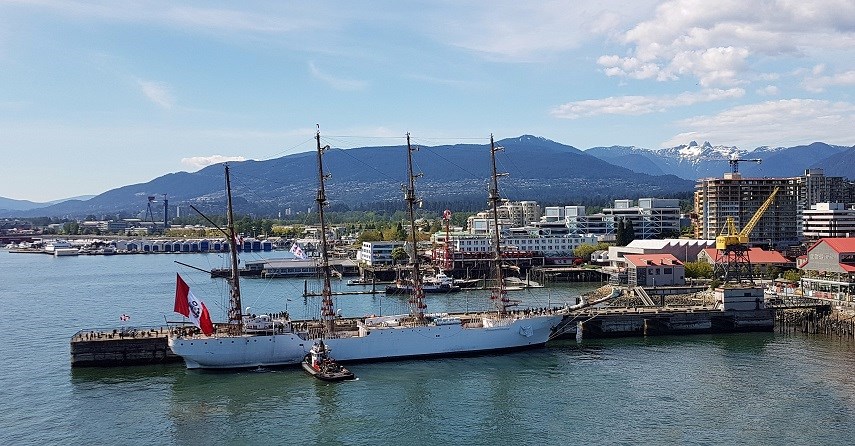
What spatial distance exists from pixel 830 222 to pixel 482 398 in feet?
305

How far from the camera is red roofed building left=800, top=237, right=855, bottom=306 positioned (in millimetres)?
57291

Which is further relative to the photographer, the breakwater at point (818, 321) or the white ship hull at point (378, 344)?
the breakwater at point (818, 321)

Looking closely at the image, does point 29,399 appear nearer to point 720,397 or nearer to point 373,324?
point 373,324

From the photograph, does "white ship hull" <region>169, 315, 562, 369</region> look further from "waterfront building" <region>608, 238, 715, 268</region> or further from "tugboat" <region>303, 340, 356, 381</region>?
"waterfront building" <region>608, 238, 715, 268</region>

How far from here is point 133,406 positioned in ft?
105

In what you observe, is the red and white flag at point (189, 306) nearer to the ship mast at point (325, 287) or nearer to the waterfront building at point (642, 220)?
the ship mast at point (325, 287)

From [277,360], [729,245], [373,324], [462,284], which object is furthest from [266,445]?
[462,284]

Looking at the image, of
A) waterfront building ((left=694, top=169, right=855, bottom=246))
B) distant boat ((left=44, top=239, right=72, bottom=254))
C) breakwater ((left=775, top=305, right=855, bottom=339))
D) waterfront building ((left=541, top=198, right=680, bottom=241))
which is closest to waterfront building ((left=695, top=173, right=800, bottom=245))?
waterfront building ((left=694, top=169, right=855, bottom=246))

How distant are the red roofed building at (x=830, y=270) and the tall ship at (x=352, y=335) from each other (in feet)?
82.8

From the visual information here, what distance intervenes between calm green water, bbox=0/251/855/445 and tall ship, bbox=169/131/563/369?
34.7 inches

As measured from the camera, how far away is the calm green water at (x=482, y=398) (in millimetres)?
28578

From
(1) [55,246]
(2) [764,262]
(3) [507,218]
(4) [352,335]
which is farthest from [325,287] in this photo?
(1) [55,246]

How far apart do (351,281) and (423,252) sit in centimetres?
2232

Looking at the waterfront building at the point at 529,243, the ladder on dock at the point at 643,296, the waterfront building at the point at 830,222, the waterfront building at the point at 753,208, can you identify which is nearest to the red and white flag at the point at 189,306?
the ladder on dock at the point at 643,296
